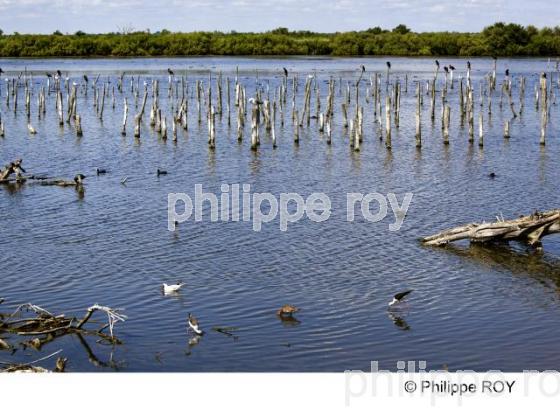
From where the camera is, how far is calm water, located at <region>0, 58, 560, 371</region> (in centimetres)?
1320

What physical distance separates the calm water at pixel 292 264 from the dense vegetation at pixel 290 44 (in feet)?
247

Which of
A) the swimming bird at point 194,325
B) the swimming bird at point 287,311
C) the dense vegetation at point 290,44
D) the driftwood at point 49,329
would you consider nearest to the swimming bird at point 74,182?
the driftwood at point 49,329

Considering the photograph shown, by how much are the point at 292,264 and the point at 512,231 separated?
445 centimetres

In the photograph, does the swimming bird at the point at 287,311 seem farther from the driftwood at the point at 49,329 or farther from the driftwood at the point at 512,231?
the driftwood at the point at 512,231

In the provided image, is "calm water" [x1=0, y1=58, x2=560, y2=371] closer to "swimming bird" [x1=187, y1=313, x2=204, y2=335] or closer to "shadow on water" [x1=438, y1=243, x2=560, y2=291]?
"shadow on water" [x1=438, y1=243, x2=560, y2=291]

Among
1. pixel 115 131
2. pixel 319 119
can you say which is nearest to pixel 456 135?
pixel 319 119

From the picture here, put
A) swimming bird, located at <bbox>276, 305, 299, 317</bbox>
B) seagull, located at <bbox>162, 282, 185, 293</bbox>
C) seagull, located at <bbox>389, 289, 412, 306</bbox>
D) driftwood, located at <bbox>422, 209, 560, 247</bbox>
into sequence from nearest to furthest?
1. swimming bird, located at <bbox>276, 305, 299, 317</bbox>
2. seagull, located at <bbox>389, 289, 412, 306</bbox>
3. seagull, located at <bbox>162, 282, 185, 293</bbox>
4. driftwood, located at <bbox>422, 209, 560, 247</bbox>

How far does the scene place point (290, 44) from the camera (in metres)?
120

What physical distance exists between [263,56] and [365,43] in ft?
42.1

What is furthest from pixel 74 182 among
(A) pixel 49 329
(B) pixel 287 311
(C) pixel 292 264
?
(B) pixel 287 311

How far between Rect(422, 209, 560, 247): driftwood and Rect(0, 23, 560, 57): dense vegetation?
3546 inches

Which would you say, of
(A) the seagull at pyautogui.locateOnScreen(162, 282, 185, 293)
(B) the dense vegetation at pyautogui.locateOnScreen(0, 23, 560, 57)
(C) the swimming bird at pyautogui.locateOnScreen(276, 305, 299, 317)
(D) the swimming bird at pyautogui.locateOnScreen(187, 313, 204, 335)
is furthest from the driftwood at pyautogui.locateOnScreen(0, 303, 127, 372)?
(B) the dense vegetation at pyautogui.locateOnScreen(0, 23, 560, 57)

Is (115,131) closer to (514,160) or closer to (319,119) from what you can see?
(319,119)

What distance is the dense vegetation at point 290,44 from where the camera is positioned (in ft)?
350
